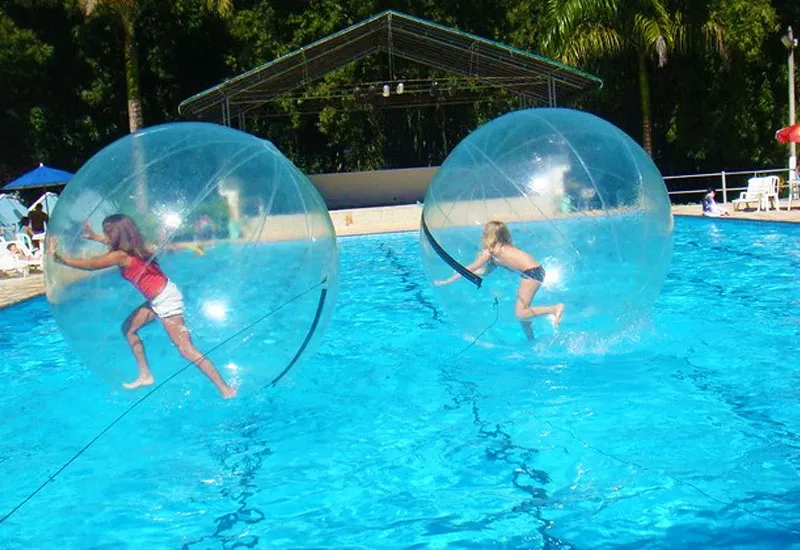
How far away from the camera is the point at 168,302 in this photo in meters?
4.73

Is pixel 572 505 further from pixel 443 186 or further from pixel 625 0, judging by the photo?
pixel 625 0

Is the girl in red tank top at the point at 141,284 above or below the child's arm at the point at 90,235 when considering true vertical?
below

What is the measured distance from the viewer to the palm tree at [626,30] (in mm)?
23000

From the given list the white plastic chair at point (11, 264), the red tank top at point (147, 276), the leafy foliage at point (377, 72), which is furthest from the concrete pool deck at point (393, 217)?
the red tank top at point (147, 276)

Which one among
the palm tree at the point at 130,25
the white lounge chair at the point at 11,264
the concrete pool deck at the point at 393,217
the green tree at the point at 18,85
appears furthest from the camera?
the green tree at the point at 18,85

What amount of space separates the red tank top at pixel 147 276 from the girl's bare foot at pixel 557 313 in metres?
2.60

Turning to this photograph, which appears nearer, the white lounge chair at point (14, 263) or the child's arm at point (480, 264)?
the child's arm at point (480, 264)

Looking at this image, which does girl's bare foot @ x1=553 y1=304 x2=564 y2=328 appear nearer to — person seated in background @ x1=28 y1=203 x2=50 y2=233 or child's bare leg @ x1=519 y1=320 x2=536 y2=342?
child's bare leg @ x1=519 y1=320 x2=536 y2=342

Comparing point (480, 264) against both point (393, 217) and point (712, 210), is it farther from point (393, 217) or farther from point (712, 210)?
point (393, 217)

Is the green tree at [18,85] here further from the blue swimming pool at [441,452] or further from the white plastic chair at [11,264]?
the blue swimming pool at [441,452]

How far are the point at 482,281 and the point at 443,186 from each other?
87 centimetres

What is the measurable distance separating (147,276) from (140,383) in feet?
2.34

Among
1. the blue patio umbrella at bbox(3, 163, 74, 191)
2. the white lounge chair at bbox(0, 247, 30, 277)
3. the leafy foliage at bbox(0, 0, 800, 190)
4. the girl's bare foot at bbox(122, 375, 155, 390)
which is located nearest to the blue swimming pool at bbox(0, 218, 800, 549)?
the girl's bare foot at bbox(122, 375, 155, 390)

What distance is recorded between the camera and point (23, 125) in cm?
2788
